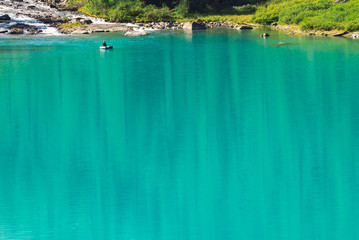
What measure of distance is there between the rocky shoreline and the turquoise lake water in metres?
24.7

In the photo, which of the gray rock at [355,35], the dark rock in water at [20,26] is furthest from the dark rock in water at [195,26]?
the gray rock at [355,35]

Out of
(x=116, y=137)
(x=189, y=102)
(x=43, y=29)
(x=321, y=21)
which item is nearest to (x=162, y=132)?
(x=116, y=137)

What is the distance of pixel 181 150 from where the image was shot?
77.8 feet

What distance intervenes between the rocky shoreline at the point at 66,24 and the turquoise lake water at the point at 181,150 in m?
24.7

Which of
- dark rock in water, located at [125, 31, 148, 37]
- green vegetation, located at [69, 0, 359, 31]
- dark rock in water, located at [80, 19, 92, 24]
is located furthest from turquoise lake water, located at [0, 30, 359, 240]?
dark rock in water, located at [80, 19, 92, 24]

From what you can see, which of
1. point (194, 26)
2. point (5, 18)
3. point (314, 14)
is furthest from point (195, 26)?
point (5, 18)

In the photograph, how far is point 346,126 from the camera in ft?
87.6

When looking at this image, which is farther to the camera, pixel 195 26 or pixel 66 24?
pixel 195 26

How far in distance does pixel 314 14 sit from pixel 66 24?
31878mm

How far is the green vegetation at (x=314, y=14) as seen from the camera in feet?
198

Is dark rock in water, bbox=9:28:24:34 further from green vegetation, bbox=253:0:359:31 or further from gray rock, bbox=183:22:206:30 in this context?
green vegetation, bbox=253:0:359:31

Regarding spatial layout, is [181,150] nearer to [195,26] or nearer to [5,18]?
[195,26]

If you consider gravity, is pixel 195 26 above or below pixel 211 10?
below

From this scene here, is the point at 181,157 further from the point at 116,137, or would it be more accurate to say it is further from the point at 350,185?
the point at 350,185
